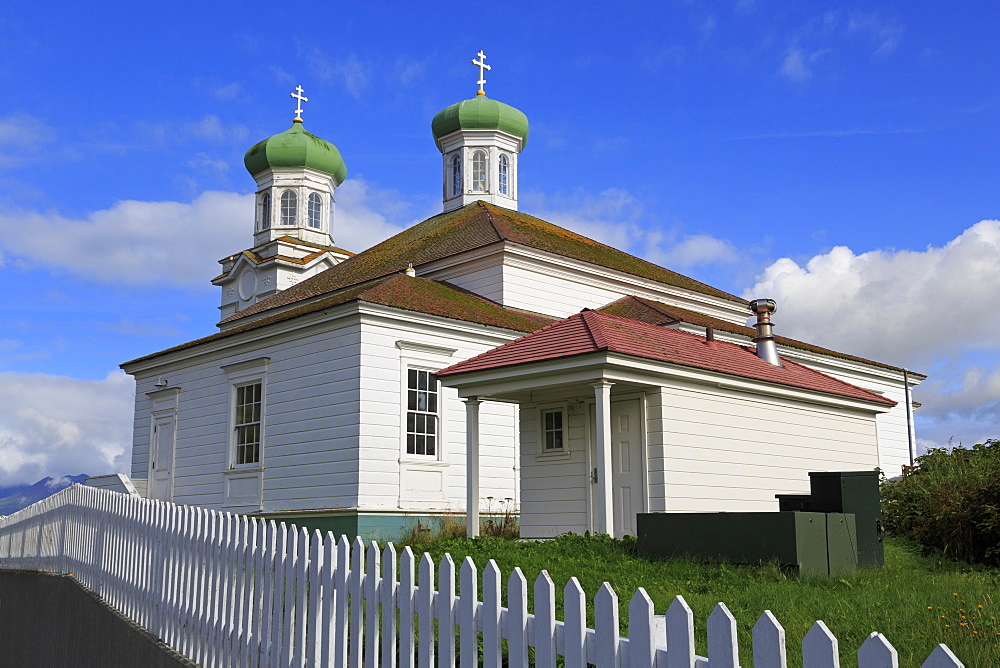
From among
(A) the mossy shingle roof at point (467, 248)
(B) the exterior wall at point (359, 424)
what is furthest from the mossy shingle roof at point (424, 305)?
(A) the mossy shingle roof at point (467, 248)

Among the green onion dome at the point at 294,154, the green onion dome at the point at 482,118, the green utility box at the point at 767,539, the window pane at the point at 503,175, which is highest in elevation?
the green onion dome at the point at 294,154

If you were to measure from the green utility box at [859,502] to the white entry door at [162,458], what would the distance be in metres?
16.3

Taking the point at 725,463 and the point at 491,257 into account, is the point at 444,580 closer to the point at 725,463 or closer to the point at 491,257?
the point at 725,463

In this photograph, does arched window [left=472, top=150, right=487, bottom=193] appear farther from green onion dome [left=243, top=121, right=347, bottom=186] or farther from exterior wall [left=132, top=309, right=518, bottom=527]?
green onion dome [left=243, top=121, right=347, bottom=186]

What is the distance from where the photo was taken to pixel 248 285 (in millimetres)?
41000

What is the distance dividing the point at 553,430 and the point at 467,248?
34.5 feet

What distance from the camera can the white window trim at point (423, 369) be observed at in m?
17.4

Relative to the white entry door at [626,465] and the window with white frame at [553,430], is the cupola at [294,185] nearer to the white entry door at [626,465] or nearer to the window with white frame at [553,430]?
the window with white frame at [553,430]

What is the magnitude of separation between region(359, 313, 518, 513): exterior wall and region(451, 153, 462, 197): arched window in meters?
12.2

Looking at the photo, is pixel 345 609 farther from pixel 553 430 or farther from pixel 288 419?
pixel 288 419

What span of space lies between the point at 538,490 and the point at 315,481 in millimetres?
5334

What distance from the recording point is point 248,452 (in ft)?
64.4

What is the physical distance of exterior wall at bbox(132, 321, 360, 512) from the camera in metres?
17.2

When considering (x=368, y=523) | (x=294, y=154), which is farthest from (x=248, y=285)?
(x=368, y=523)
